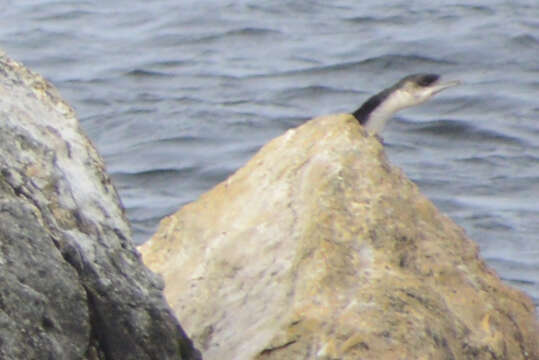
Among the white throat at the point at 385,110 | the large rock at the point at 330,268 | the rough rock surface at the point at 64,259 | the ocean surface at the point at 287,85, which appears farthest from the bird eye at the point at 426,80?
the rough rock surface at the point at 64,259

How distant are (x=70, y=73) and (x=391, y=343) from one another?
8913 millimetres

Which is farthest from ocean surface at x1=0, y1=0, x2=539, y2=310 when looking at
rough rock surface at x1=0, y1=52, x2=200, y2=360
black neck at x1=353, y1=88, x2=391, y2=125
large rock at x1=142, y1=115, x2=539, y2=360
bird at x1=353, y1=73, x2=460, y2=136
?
rough rock surface at x1=0, y1=52, x2=200, y2=360

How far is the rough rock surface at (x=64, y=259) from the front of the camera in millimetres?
2881

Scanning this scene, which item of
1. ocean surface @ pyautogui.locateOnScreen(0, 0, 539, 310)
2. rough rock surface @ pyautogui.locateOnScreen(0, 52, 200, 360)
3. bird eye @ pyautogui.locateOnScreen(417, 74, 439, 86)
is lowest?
ocean surface @ pyautogui.locateOnScreen(0, 0, 539, 310)

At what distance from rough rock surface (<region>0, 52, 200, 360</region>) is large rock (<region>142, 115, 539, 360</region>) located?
54 cm

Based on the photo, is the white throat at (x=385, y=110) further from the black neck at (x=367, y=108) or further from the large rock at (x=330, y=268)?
the large rock at (x=330, y=268)

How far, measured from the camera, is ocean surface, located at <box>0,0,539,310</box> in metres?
9.11

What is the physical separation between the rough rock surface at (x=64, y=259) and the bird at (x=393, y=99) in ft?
9.50

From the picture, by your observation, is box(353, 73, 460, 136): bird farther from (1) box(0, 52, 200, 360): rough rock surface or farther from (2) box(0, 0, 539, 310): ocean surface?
(1) box(0, 52, 200, 360): rough rock surface

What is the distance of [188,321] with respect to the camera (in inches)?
158

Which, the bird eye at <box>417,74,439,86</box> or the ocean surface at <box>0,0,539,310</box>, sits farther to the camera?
the ocean surface at <box>0,0,539,310</box>

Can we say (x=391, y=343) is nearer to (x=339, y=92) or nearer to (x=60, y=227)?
(x=60, y=227)

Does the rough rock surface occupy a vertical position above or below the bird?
above

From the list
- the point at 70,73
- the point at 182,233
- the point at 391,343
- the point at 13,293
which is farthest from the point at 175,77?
the point at 13,293
